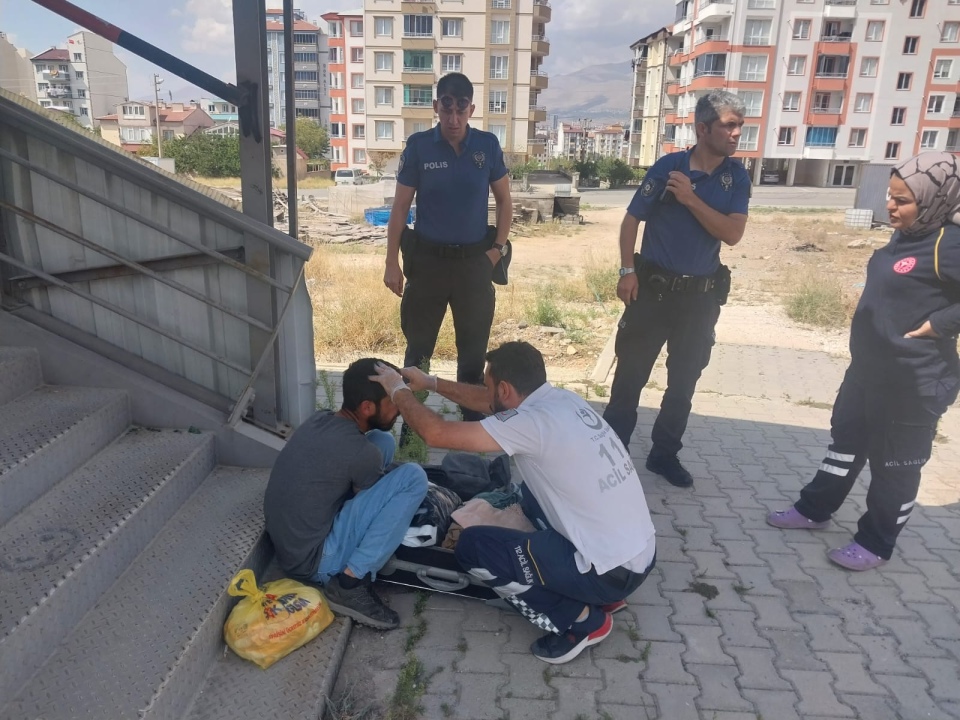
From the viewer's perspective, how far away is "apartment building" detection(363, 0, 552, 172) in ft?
155

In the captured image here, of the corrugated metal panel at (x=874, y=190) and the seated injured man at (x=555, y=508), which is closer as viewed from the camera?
the seated injured man at (x=555, y=508)

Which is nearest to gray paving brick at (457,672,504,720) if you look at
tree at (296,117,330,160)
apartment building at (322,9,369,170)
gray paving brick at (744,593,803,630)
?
gray paving brick at (744,593,803,630)

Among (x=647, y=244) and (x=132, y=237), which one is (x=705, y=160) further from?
(x=132, y=237)

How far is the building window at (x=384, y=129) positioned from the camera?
49.7 meters

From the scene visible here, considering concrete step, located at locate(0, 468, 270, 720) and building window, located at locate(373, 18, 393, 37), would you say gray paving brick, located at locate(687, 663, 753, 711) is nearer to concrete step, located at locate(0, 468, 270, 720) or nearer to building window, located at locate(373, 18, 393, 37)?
concrete step, located at locate(0, 468, 270, 720)

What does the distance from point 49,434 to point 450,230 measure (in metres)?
2.20

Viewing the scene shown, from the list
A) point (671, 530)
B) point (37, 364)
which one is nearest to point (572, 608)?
point (671, 530)

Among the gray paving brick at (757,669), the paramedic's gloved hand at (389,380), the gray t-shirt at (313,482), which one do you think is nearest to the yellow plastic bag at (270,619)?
the gray t-shirt at (313,482)

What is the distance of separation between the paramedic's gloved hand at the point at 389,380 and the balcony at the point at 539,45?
50311mm

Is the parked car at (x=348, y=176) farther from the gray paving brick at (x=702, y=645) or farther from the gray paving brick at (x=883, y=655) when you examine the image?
the gray paving brick at (x=883, y=655)

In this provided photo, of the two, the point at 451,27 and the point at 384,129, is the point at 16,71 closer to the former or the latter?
the point at 384,129

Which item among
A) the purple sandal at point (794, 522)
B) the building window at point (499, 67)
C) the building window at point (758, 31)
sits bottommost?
the purple sandal at point (794, 522)

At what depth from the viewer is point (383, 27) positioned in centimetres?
4844

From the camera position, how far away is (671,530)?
3629 mm
